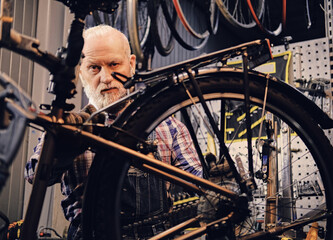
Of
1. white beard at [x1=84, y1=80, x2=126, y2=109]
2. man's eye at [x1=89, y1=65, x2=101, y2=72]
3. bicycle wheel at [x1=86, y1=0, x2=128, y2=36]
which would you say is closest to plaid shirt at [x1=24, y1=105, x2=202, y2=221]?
white beard at [x1=84, y1=80, x2=126, y2=109]

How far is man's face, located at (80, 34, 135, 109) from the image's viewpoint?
4.92 ft

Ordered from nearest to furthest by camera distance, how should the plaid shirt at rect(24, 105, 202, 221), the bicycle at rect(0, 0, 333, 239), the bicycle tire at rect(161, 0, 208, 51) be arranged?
the bicycle at rect(0, 0, 333, 239) < the plaid shirt at rect(24, 105, 202, 221) < the bicycle tire at rect(161, 0, 208, 51)

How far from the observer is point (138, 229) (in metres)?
1.17

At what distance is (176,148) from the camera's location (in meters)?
1.59

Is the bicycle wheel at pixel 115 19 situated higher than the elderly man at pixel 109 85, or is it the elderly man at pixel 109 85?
the bicycle wheel at pixel 115 19

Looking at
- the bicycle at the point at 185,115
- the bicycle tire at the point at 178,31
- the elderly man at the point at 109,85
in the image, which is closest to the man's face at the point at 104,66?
the elderly man at the point at 109,85

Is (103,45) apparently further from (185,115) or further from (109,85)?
(185,115)

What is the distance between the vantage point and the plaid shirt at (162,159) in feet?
4.25

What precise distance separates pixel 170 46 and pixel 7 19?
287 centimetres

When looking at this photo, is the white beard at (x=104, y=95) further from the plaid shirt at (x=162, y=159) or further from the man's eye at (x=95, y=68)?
the plaid shirt at (x=162, y=159)

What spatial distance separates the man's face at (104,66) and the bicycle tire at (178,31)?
5.73 ft

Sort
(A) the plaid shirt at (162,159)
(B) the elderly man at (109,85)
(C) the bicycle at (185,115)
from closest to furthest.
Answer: (C) the bicycle at (185,115) → (A) the plaid shirt at (162,159) → (B) the elderly man at (109,85)

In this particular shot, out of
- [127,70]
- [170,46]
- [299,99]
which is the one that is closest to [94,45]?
[127,70]

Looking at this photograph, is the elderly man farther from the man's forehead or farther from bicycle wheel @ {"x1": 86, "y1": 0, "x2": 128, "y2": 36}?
bicycle wheel @ {"x1": 86, "y1": 0, "x2": 128, "y2": 36}
